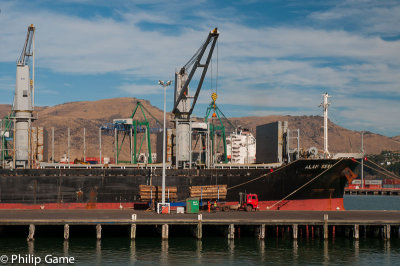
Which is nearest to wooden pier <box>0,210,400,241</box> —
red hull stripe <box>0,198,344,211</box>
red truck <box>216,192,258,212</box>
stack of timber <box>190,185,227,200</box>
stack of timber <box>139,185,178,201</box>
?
red truck <box>216,192,258,212</box>

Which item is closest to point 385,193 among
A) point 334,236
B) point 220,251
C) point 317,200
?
point 317,200

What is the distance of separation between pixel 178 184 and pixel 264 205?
11758 mm

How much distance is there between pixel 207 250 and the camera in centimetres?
4553

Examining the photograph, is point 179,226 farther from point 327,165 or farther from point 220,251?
point 327,165

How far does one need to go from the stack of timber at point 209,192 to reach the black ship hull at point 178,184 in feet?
10.1

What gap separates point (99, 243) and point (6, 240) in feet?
31.2

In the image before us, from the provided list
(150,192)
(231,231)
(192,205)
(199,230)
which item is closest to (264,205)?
(192,205)

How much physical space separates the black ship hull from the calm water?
12.7 metres

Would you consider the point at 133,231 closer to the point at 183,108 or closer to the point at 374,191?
the point at 183,108

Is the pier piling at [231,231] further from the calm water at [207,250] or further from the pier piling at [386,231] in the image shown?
the pier piling at [386,231]

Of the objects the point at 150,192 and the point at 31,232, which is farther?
the point at 150,192

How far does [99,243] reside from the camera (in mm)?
47719

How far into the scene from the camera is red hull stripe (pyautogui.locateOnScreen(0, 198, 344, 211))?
64.2 meters

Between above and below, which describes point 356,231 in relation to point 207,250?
above
